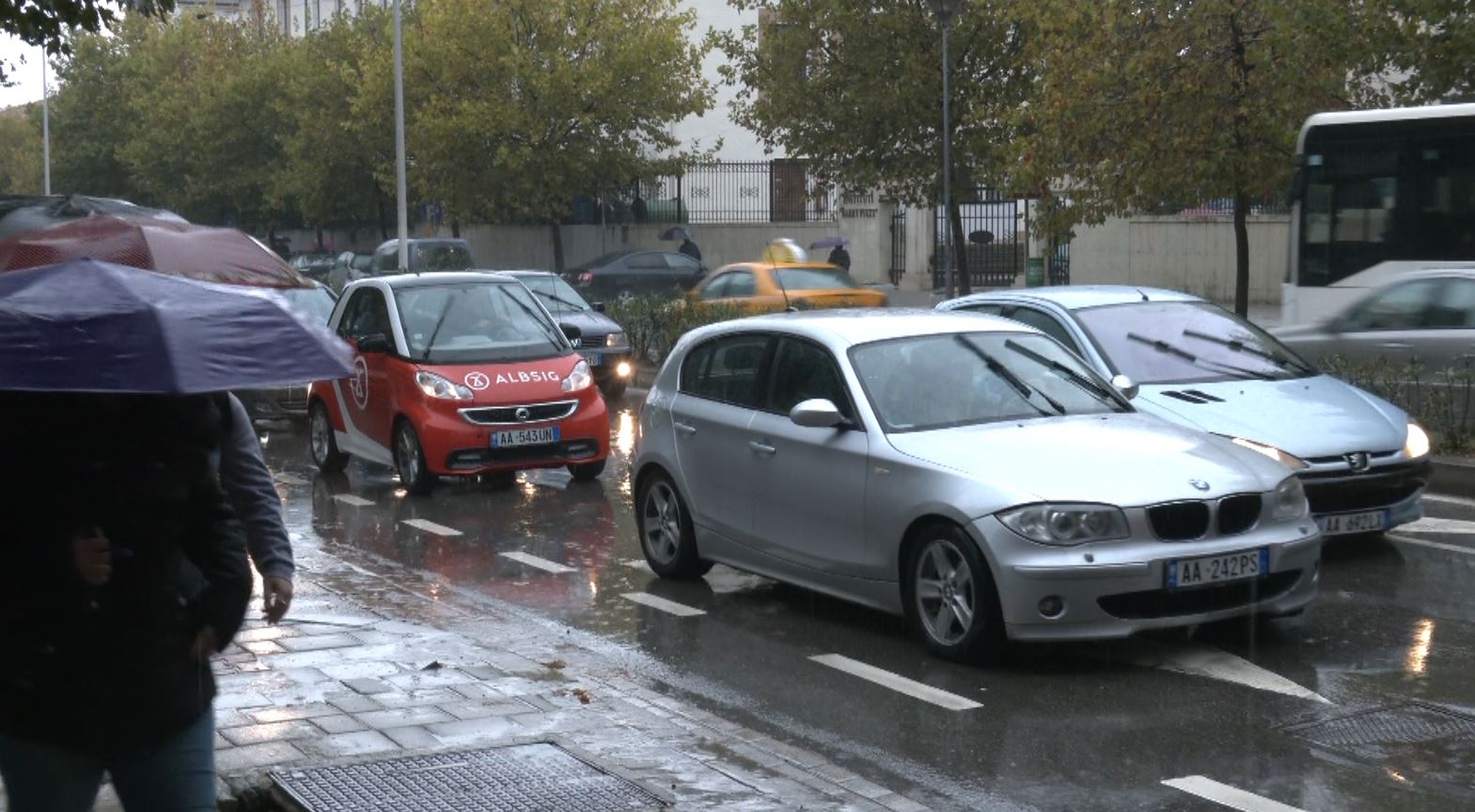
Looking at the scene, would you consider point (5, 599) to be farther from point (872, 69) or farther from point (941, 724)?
point (872, 69)

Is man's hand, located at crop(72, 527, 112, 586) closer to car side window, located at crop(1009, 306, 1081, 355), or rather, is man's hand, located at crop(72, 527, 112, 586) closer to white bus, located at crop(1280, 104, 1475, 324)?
car side window, located at crop(1009, 306, 1081, 355)

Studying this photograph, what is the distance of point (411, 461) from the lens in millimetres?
14219

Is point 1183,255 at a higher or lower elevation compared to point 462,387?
higher

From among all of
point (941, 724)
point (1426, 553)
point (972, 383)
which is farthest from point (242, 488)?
point (1426, 553)

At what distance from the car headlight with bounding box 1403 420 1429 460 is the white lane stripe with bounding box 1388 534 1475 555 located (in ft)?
2.05

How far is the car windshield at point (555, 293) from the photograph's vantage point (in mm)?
23033

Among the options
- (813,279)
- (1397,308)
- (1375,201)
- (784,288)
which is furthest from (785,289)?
(1397,308)

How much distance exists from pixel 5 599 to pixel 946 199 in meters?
23.2

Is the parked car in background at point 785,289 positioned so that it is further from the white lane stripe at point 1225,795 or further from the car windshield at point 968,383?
the white lane stripe at point 1225,795

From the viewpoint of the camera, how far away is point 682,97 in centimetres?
4150

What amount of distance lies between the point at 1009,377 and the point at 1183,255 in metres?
29.6

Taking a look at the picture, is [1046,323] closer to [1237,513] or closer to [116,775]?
[1237,513]

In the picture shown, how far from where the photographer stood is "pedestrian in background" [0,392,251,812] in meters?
3.68

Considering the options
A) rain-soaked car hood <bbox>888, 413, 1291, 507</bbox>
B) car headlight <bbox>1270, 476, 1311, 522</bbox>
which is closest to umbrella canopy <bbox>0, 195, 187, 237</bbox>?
rain-soaked car hood <bbox>888, 413, 1291, 507</bbox>
